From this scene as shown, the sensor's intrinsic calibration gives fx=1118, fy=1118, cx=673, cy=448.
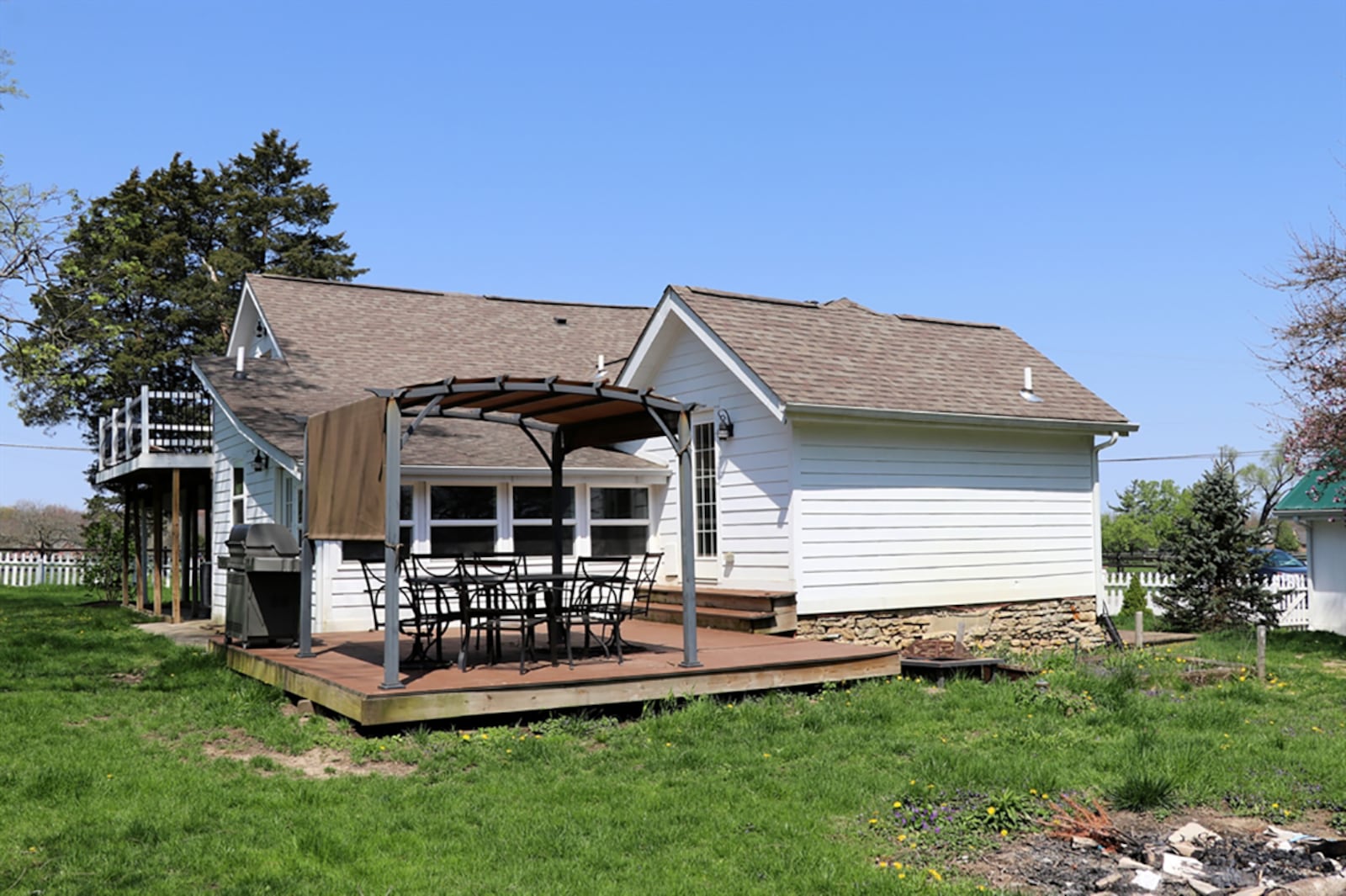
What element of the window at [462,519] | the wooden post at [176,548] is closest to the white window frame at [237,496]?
the wooden post at [176,548]

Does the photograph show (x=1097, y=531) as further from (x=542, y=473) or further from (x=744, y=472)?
(x=542, y=473)

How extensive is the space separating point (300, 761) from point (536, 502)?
8.40 meters

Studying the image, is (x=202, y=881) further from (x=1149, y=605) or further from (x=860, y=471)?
(x=1149, y=605)

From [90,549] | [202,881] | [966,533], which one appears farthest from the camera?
[90,549]

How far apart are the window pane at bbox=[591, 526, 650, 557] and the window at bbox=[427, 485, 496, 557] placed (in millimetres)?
1635

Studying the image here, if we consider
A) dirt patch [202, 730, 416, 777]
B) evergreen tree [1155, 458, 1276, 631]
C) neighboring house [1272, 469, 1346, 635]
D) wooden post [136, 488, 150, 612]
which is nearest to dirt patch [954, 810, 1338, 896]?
dirt patch [202, 730, 416, 777]

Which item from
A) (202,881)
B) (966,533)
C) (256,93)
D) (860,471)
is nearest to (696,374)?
(860,471)

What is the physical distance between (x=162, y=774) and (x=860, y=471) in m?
8.94

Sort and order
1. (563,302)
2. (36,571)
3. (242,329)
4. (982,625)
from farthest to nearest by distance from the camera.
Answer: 1. (36,571)
2. (563,302)
3. (242,329)
4. (982,625)

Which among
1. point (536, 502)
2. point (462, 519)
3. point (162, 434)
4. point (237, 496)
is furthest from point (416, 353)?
point (462, 519)

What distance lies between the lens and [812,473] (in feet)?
43.9

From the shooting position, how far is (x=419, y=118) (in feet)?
54.4

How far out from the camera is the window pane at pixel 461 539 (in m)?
15.2

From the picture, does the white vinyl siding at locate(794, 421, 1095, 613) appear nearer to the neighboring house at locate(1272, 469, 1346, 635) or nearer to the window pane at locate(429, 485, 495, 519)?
the window pane at locate(429, 485, 495, 519)
